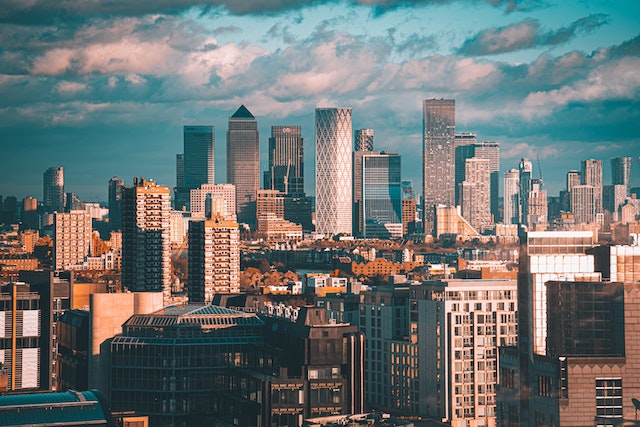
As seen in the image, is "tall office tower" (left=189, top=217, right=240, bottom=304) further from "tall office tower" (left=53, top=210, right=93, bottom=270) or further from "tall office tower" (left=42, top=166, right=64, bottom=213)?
"tall office tower" (left=42, top=166, right=64, bottom=213)

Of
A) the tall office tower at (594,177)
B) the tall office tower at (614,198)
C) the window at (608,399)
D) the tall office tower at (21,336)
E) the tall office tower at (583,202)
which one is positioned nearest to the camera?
the window at (608,399)

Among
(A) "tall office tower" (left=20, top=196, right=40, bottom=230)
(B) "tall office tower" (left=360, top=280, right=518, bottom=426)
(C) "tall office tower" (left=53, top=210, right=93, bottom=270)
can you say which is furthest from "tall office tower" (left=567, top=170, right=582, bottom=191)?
(A) "tall office tower" (left=20, top=196, right=40, bottom=230)

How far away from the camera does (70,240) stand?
138 meters

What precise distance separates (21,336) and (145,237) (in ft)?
184

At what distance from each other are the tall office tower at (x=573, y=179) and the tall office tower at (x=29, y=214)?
100 m

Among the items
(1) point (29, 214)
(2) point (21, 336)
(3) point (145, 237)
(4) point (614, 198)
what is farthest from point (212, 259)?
(1) point (29, 214)

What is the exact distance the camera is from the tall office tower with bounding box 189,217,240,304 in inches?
4055

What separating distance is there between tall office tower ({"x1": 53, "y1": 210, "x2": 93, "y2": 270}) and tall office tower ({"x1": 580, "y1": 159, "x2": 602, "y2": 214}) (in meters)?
64.1

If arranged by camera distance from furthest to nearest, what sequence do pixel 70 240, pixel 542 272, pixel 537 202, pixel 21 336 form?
1. pixel 70 240
2. pixel 537 202
3. pixel 21 336
4. pixel 542 272

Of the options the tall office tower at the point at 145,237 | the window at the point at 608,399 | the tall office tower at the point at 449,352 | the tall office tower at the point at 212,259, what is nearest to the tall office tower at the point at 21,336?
the tall office tower at the point at 449,352

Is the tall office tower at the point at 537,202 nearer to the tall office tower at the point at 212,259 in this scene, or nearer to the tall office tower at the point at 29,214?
the tall office tower at the point at 212,259

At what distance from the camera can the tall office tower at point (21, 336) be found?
55438mm

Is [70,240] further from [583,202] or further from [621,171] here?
[621,171]

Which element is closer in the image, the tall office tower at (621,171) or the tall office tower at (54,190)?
the tall office tower at (621,171)
